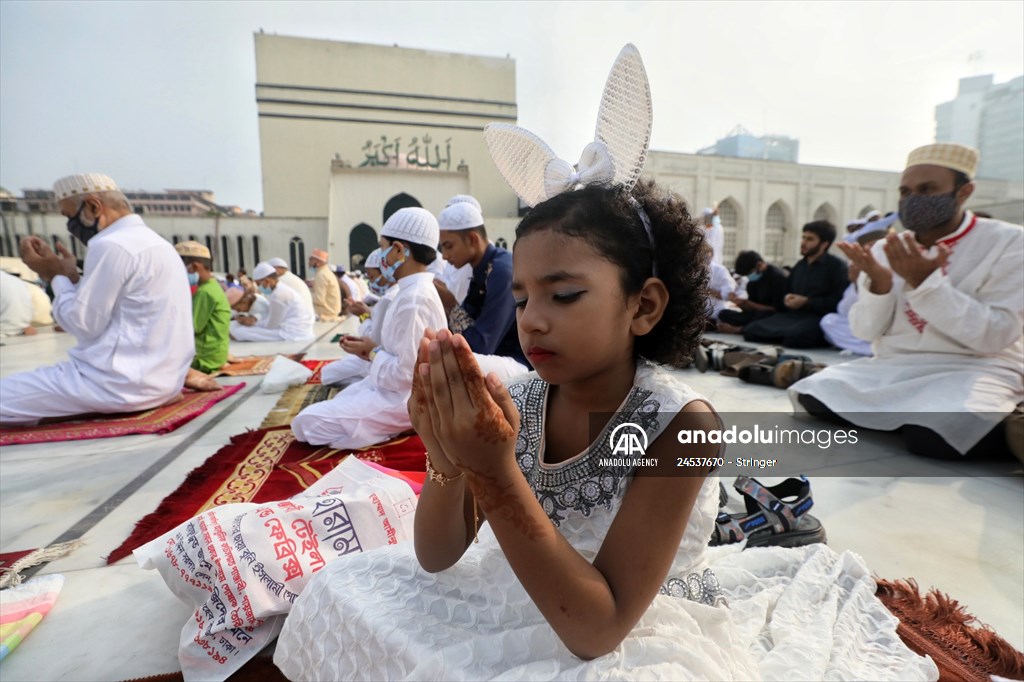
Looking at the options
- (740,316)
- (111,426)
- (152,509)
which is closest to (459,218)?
(152,509)

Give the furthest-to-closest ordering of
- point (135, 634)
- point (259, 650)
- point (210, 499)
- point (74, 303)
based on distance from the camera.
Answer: point (74, 303) < point (210, 499) < point (135, 634) < point (259, 650)

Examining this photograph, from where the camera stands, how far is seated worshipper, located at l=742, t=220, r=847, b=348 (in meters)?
5.78

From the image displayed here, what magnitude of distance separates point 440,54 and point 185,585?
40.7 metres

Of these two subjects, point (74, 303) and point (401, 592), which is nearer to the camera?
point (401, 592)

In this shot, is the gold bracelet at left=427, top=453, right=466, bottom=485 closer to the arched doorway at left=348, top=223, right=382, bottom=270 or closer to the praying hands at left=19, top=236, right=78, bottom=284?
the praying hands at left=19, top=236, right=78, bottom=284

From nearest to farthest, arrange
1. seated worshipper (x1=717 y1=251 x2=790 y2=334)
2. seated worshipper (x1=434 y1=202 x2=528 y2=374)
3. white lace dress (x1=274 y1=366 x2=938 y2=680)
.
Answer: white lace dress (x1=274 y1=366 x2=938 y2=680)
seated worshipper (x1=434 y1=202 x2=528 y2=374)
seated worshipper (x1=717 y1=251 x2=790 y2=334)

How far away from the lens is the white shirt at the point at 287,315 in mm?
7855

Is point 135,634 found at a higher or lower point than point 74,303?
lower

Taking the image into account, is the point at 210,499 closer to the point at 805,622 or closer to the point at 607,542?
the point at 607,542

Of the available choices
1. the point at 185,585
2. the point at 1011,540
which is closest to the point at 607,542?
the point at 185,585

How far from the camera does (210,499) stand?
7.67 ft

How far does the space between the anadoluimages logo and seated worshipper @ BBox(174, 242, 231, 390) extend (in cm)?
512

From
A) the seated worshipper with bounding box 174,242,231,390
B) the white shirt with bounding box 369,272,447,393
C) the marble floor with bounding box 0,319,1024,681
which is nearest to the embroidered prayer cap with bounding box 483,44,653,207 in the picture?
the marble floor with bounding box 0,319,1024,681

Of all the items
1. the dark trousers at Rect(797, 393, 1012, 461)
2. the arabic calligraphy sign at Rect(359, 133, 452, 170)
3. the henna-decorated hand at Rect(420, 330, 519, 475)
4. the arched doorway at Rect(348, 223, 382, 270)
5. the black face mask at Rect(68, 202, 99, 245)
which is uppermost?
the arabic calligraphy sign at Rect(359, 133, 452, 170)
